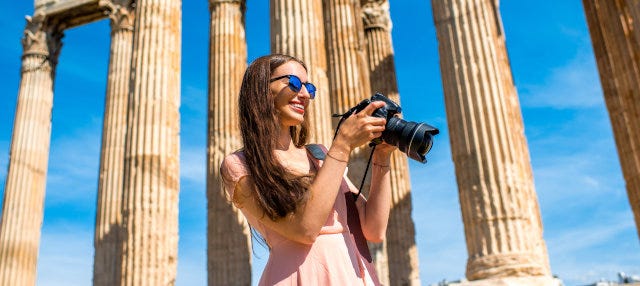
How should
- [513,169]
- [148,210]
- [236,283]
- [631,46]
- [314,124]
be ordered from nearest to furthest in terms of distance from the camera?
[513,169] < [631,46] < [314,124] < [148,210] < [236,283]

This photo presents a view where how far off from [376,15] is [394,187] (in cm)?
945

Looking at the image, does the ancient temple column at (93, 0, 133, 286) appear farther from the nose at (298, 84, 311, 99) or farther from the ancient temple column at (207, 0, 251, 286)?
the nose at (298, 84, 311, 99)

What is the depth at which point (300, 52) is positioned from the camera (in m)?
20.4

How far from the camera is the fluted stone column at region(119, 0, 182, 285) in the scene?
22109 mm

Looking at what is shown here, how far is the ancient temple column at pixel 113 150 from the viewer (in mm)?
26359

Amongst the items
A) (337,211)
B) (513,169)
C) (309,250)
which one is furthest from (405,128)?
(513,169)

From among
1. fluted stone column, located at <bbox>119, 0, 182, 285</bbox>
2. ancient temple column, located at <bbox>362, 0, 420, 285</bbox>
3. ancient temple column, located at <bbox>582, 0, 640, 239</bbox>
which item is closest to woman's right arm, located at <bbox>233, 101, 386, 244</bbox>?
ancient temple column, located at <bbox>582, 0, 640, 239</bbox>

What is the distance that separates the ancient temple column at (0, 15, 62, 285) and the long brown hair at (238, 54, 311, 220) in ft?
96.4

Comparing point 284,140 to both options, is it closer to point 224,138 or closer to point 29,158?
point 224,138

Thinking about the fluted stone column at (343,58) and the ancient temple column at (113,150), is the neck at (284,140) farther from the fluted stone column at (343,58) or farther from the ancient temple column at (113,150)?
the ancient temple column at (113,150)

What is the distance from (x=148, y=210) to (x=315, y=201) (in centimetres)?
2095

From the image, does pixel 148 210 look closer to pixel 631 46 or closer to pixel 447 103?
pixel 447 103

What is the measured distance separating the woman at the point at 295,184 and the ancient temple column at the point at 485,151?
11819 millimetres

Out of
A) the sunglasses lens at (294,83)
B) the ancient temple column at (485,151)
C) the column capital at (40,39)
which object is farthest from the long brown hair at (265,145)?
the column capital at (40,39)
